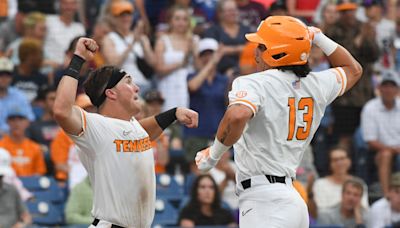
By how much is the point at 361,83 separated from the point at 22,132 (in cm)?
389

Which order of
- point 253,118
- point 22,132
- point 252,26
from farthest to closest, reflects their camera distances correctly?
point 252,26 < point 22,132 < point 253,118

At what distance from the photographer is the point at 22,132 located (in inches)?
414

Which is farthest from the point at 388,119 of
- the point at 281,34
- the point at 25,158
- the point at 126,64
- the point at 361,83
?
the point at 281,34

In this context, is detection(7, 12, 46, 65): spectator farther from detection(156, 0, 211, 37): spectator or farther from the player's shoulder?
the player's shoulder

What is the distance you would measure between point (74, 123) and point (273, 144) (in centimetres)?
113

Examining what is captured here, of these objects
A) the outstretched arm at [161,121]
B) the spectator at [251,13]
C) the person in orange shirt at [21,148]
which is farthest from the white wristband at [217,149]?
the spectator at [251,13]

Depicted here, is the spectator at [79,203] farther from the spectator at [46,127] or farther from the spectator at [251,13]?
the spectator at [251,13]

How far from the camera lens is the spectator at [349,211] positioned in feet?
35.0

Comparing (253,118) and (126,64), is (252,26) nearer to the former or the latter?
(126,64)

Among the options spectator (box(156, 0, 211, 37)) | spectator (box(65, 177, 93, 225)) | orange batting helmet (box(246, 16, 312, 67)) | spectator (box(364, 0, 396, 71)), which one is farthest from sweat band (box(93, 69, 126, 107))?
spectator (box(364, 0, 396, 71))

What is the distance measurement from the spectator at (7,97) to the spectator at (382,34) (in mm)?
4488

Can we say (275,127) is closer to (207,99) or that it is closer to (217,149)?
(217,149)

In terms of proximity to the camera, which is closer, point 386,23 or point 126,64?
point 126,64

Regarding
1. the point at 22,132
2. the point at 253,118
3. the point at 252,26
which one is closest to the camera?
the point at 253,118
